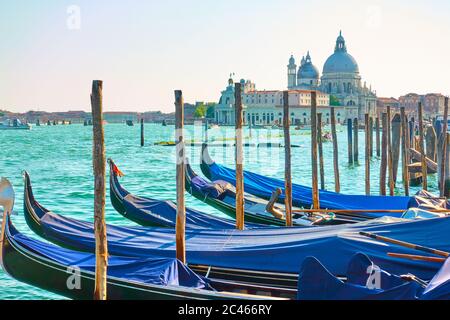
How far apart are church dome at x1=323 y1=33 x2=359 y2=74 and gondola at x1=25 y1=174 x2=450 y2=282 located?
63.9 meters

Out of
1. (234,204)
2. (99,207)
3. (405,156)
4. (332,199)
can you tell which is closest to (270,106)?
(405,156)

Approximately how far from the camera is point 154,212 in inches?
248

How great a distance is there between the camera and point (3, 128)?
196ft

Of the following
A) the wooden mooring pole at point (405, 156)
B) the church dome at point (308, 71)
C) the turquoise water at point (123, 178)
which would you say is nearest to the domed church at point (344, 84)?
the church dome at point (308, 71)

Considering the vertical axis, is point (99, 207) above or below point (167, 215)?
above

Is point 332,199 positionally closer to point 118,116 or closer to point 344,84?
point 344,84

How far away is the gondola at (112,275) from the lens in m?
3.89

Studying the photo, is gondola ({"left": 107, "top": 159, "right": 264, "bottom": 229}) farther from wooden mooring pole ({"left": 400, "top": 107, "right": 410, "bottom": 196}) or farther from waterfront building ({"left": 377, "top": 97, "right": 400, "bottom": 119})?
waterfront building ({"left": 377, "top": 97, "right": 400, "bottom": 119})

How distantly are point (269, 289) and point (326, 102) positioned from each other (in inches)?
2446

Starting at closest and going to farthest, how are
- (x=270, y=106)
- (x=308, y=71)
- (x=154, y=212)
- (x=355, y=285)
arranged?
(x=355, y=285) < (x=154, y=212) < (x=270, y=106) < (x=308, y=71)

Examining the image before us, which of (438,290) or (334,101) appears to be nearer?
(438,290)

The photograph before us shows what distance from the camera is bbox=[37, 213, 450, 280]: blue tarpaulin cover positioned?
4285 mm

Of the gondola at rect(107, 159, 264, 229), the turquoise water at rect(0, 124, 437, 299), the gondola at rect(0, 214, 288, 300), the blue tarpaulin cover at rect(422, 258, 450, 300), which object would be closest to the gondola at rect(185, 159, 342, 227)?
the gondola at rect(107, 159, 264, 229)

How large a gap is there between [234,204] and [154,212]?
1.15 m
